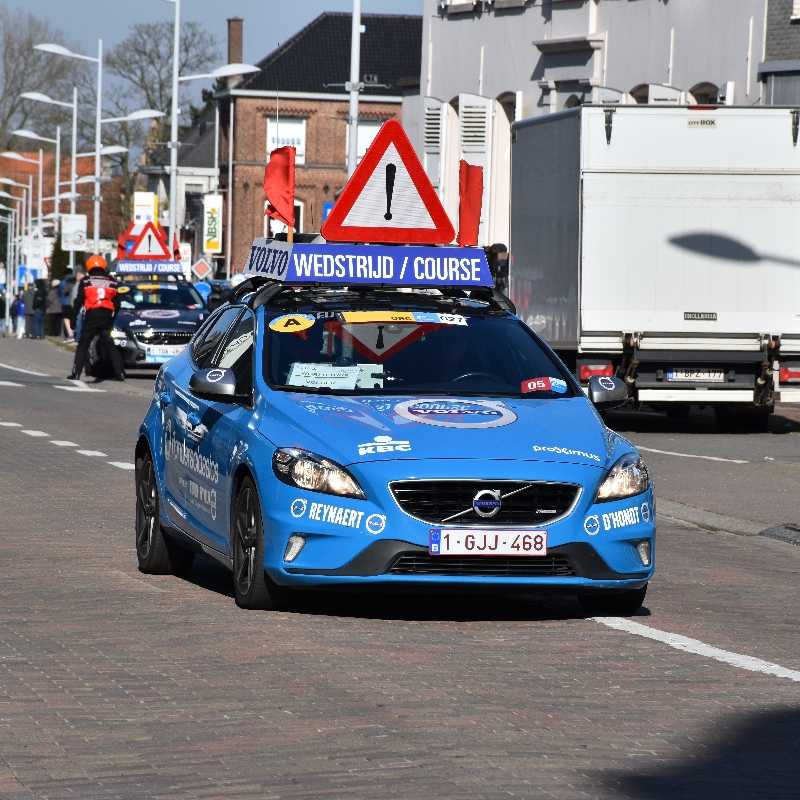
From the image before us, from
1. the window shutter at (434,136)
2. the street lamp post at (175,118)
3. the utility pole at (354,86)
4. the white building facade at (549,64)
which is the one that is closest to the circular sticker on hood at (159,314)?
the utility pole at (354,86)

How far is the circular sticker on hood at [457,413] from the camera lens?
980 cm

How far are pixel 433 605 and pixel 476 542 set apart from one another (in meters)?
1.13

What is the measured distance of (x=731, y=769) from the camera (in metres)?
6.80

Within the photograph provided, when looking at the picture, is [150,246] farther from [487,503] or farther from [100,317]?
[487,503]

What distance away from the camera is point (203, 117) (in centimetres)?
12175

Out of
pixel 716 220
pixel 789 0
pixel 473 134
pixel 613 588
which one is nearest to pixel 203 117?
pixel 473 134

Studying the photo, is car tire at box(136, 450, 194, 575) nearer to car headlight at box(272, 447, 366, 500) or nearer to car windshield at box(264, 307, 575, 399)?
car windshield at box(264, 307, 575, 399)

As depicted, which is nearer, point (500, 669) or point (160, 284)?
point (500, 669)

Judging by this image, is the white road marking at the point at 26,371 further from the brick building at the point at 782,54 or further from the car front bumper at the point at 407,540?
the car front bumper at the point at 407,540

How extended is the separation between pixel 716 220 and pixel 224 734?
59.8 ft

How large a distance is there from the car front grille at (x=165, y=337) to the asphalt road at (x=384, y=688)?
24004 mm

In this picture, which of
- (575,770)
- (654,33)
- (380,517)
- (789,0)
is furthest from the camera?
(654,33)

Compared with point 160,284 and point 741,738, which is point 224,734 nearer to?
point 741,738

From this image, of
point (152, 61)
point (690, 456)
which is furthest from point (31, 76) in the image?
point (690, 456)
